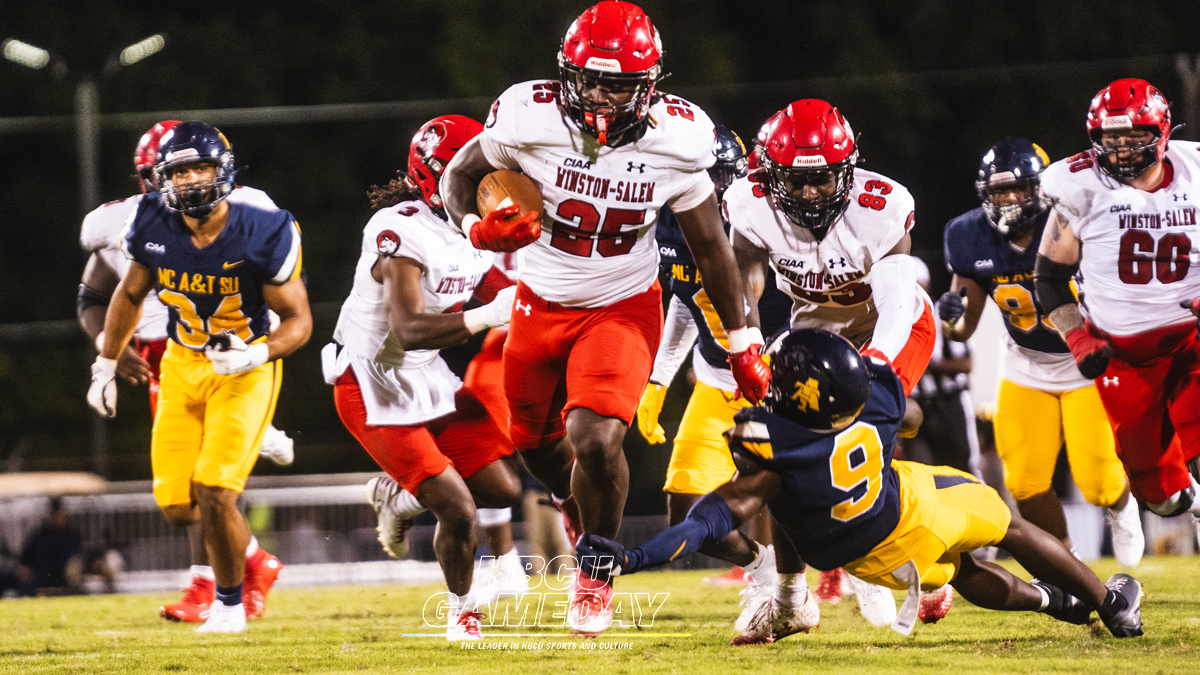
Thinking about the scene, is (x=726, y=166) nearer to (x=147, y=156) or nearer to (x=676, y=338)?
(x=676, y=338)

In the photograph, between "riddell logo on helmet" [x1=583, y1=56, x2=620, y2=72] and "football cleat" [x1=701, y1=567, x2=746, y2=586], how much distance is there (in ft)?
11.9

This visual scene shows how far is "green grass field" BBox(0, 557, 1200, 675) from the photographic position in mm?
3941

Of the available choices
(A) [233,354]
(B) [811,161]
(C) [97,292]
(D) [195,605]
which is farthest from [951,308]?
(C) [97,292]

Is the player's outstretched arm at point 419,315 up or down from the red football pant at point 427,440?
up

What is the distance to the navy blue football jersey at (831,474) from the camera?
3.63 m

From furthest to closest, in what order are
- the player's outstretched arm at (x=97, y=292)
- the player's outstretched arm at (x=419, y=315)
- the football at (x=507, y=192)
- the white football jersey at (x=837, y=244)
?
the player's outstretched arm at (x=97, y=292)
the player's outstretched arm at (x=419, y=315)
the white football jersey at (x=837, y=244)
the football at (x=507, y=192)

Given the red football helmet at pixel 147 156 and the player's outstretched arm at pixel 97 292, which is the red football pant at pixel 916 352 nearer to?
the red football helmet at pixel 147 156

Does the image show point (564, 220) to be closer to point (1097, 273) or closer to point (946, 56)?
point (1097, 273)

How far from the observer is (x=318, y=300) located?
45.6 feet

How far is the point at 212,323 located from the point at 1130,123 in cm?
386

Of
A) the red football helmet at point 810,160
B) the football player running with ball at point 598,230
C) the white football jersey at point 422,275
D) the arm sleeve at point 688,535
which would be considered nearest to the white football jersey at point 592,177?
the football player running with ball at point 598,230

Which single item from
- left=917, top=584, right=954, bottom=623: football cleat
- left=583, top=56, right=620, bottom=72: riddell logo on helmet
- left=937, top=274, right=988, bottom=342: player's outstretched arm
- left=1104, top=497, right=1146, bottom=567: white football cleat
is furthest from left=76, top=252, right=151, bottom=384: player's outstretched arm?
left=1104, top=497, right=1146, bottom=567: white football cleat

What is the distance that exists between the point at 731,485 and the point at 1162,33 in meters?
13.1

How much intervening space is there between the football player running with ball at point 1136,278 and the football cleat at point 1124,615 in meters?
1.09
